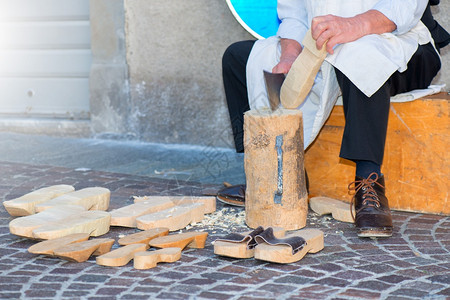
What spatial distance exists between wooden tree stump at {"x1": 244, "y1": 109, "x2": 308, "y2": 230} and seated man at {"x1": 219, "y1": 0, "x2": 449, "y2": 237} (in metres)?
0.23

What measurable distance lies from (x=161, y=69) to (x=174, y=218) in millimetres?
2428

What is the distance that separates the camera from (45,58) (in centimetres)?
573

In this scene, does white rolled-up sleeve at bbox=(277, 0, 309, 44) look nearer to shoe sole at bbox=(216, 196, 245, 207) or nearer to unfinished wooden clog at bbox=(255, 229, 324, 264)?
shoe sole at bbox=(216, 196, 245, 207)

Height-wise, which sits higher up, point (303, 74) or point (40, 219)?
point (303, 74)

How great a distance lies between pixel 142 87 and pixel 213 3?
90 centimetres

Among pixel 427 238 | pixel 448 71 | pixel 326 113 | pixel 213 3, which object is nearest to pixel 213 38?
pixel 213 3

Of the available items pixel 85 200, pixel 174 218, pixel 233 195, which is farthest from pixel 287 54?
pixel 85 200

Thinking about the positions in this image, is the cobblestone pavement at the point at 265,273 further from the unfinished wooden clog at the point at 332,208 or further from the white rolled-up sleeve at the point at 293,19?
the white rolled-up sleeve at the point at 293,19

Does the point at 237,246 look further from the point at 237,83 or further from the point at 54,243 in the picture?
the point at 237,83

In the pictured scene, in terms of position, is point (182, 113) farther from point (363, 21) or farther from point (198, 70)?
point (363, 21)

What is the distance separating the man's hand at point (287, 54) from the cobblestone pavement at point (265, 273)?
2.46ft

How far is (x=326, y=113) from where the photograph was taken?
3068 millimetres

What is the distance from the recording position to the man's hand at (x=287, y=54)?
3104mm

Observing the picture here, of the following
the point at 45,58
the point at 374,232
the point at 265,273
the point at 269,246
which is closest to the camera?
the point at 265,273
